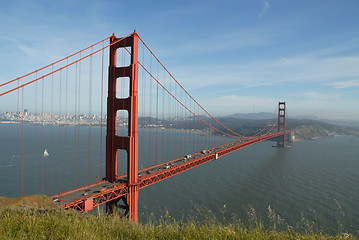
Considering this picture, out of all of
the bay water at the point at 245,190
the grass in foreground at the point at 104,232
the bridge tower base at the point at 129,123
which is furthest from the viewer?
the bay water at the point at 245,190

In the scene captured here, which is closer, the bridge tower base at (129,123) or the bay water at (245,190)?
the bridge tower base at (129,123)

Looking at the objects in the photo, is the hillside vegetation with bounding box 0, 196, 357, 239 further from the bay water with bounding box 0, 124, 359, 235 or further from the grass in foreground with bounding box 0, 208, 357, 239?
the bay water with bounding box 0, 124, 359, 235

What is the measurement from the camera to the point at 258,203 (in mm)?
21641

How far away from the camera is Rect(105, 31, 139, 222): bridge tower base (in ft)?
47.6

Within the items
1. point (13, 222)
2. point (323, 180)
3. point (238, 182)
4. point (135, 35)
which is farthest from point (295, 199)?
point (13, 222)

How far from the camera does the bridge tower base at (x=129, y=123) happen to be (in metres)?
14.5

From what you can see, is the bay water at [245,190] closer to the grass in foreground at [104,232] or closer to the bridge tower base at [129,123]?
the bridge tower base at [129,123]

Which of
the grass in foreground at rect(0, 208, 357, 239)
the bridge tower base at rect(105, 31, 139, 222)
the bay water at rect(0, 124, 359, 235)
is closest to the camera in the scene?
the grass in foreground at rect(0, 208, 357, 239)

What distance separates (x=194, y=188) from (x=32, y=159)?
32630mm

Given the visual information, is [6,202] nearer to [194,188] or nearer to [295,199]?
[194,188]

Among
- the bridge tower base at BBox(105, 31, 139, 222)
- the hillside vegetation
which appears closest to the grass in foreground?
the hillside vegetation

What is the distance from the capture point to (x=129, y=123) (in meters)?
14.5

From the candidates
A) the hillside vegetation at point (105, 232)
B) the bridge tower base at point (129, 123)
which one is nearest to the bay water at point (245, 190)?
the bridge tower base at point (129, 123)

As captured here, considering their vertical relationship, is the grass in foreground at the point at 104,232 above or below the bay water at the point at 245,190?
above
